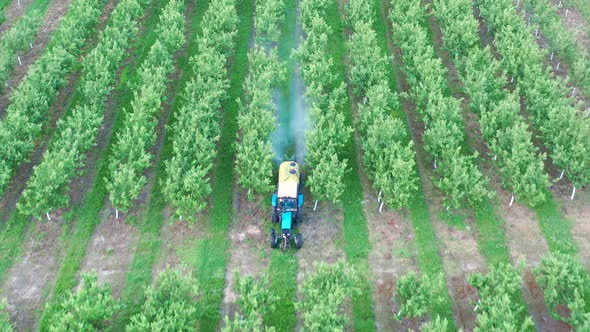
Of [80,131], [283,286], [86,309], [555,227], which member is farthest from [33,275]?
[555,227]

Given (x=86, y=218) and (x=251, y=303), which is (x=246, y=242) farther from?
(x=86, y=218)

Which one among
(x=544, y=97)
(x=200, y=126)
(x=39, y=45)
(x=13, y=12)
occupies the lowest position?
→ (x=39, y=45)

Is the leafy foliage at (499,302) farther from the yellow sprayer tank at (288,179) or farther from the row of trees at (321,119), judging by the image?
the yellow sprayer tank at (288,179)

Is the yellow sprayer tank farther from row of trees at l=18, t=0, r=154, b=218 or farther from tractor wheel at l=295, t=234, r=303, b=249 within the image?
row of trees at l=18, t=0, r=154, b=218

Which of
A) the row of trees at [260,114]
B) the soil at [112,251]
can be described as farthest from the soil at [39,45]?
the row of trees at [260,114]

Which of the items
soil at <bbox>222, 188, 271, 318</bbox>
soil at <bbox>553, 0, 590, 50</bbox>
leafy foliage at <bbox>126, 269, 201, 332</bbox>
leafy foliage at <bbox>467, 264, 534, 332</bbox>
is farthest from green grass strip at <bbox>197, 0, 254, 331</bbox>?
soil at <bbox>553, 0, 590, 50</bbox>

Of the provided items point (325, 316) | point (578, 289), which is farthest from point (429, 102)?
point (325, 316)
